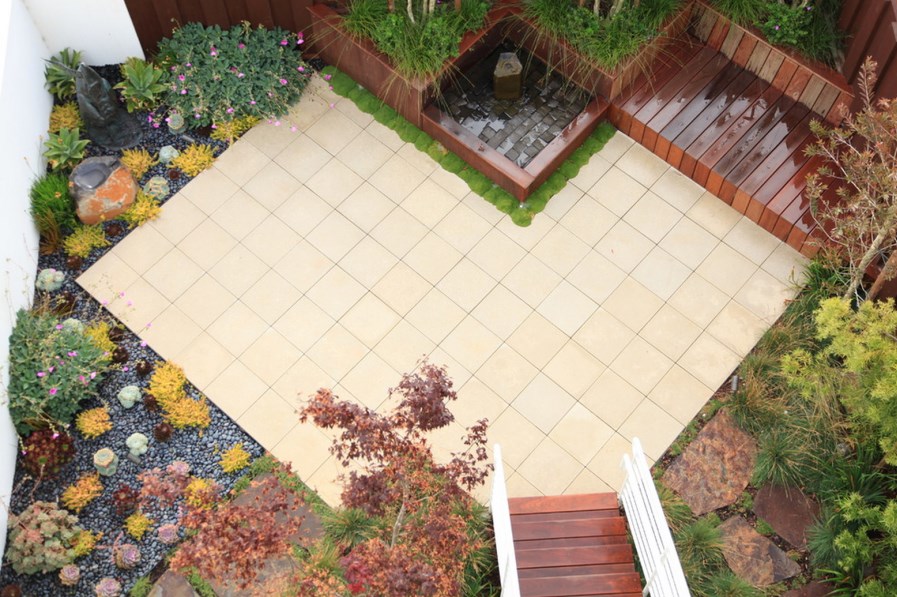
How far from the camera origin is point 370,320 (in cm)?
773

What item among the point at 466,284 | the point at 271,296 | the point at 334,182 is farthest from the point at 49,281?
the point at 466,284

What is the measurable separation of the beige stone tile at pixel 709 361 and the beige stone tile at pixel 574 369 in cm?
75

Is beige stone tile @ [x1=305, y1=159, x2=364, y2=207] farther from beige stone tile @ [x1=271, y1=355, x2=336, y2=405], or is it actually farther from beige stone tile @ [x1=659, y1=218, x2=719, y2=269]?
beige stone tile @ [x1=659, y1=218, x2=719, y2=269]

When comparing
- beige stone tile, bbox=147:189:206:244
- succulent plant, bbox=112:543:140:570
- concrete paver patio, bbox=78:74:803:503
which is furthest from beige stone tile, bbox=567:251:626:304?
succulent plant, bbox=112:543:140:570

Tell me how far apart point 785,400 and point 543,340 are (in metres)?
2.00

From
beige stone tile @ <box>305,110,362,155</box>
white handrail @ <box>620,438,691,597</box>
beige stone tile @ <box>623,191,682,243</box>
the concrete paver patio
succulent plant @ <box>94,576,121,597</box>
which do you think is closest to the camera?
white handrail @ <box>620,438,691,597</box>

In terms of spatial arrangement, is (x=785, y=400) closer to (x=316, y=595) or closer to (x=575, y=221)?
(x=575, y=221)

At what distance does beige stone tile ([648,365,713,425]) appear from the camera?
7.41 metres

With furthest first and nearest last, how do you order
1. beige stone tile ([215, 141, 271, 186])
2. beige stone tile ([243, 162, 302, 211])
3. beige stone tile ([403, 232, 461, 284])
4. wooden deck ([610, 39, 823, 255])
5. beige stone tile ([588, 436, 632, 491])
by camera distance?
beige stone tile ([215, 141, 271, 186])
beige stone tile ([243, 162, 302, 211])
wooden deck ([610, 39, 823, 255])
beige stone tile ([403, 232, 461, 284])
beige stone tile ([588, 436, 632, 491])

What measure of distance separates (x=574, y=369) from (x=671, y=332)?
919 millimetres

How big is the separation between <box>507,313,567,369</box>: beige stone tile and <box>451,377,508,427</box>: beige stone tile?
18.0 inches

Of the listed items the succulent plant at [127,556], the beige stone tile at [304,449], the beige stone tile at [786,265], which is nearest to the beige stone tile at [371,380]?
the beige stone tile at [304,449]

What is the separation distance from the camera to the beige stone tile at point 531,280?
25.8 feet

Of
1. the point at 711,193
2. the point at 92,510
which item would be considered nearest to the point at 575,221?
the point at 711,193
